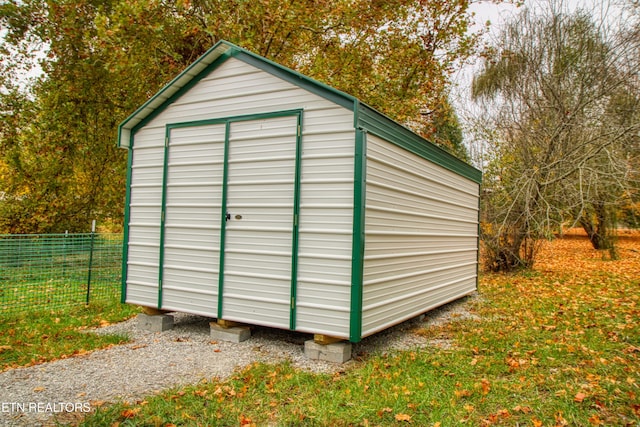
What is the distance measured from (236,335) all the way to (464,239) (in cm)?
541

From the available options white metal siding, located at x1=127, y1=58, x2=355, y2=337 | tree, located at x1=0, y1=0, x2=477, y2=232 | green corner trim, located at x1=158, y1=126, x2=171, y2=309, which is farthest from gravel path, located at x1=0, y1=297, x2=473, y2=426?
tree, located at x1=0, y1=0, x2=477, y2=232

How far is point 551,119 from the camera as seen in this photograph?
11.8 m

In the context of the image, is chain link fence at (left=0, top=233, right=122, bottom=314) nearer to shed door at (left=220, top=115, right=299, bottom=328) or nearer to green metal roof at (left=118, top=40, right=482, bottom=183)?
green metal roof at (left=118, top=40, right=482, bottom=183)

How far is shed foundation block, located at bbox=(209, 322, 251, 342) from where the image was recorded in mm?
5527

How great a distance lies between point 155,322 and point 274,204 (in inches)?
105

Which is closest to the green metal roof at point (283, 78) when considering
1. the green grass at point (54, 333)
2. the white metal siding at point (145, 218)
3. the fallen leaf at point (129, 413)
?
the white metal siding at point (145, 218)

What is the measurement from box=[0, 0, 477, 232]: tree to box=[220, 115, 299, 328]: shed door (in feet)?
18.8

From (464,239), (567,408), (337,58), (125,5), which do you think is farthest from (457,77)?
(567,408)

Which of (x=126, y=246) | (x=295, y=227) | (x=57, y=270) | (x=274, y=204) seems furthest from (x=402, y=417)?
(x=57, y=270)

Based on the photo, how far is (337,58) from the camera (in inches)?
524

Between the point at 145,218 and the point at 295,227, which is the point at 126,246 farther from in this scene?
the point at 295,227

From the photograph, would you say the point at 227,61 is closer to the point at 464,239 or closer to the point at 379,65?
the point at 464,239

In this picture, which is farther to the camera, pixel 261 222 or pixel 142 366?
pixel 261 222

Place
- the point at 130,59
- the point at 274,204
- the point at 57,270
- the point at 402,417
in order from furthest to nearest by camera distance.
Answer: the point at 130,59 < the point at 57,270 < the point at 274,204 < the point at 402,417
